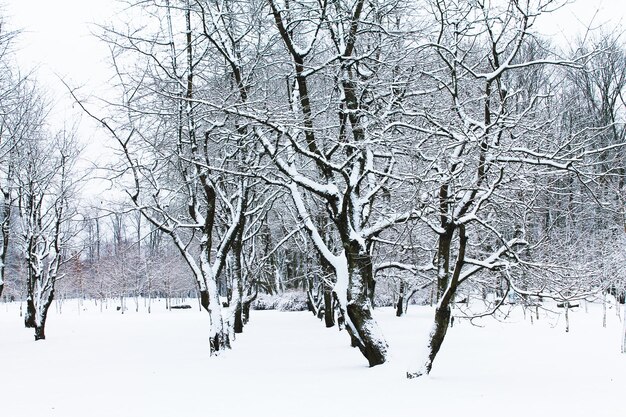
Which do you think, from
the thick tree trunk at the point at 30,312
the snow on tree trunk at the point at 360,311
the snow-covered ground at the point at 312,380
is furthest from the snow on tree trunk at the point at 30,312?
the snow on tree trunk at the point at 360,311

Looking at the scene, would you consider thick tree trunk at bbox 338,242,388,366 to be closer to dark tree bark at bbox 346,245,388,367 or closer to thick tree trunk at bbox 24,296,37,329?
dark tree bark at bbox 346,245,388,367

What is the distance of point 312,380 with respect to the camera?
920 centimetres

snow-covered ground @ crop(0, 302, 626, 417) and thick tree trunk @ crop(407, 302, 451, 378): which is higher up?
thick tree trunk @ crop(407, 302, 451, 378)

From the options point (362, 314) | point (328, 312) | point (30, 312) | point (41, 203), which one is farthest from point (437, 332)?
point (30, 312)

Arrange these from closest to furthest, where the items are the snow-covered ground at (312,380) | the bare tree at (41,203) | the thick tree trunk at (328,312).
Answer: the snow-covered ground at (312,380)
the bare tree at (41,203)
the thick tree trunk at (328,312)

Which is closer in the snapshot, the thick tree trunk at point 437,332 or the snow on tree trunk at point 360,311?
the thick tree trunk at point 437,332

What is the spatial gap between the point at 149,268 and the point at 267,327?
101ft

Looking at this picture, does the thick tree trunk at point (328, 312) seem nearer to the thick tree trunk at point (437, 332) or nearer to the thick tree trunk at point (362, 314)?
the thick tree trunk at point (362, 314)

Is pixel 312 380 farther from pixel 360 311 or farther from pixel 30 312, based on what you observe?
pixel 30 312

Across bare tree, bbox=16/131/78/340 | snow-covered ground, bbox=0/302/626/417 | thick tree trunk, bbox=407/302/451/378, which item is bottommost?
snow-covered ground, bbox=0/302/626/417

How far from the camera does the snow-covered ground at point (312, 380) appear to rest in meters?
7.10

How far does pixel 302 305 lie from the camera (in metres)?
37.9

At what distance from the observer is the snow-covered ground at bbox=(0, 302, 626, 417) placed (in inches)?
279

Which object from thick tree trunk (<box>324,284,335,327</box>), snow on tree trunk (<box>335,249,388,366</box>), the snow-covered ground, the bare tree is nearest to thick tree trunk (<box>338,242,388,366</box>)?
snow on tree trunk (<box>335,249,388,366</box>)
